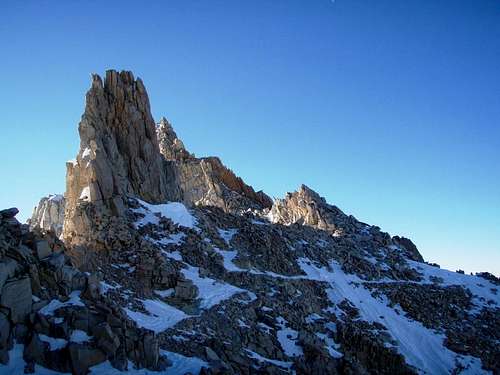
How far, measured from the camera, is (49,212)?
332ft

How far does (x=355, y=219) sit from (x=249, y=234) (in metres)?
31.0

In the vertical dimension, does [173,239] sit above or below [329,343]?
above

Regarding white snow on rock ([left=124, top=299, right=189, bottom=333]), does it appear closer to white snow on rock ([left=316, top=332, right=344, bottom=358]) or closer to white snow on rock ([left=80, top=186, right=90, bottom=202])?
white snow on rock ([left=316, top=332, right=344, bottom=358])

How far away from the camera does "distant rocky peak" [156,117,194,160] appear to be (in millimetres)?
100037

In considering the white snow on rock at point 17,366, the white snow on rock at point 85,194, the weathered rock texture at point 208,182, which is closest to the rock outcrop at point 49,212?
the weathered rock texture at point 208,182

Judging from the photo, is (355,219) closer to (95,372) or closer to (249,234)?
(249,234)

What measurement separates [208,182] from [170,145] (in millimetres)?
14231

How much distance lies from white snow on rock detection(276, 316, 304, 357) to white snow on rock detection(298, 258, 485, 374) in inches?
455

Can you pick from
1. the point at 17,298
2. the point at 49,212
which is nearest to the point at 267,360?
the point at 17,298

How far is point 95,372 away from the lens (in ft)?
57.6

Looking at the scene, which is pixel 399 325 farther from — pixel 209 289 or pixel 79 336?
pixel 79 336

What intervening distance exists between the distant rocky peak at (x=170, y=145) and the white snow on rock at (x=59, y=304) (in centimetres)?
7751

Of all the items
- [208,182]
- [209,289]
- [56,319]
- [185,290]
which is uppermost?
[208,182]

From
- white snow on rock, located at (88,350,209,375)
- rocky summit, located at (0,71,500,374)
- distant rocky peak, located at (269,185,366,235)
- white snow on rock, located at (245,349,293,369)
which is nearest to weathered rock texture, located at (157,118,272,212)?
distant rocky peak, located at (269,185,366,235)
